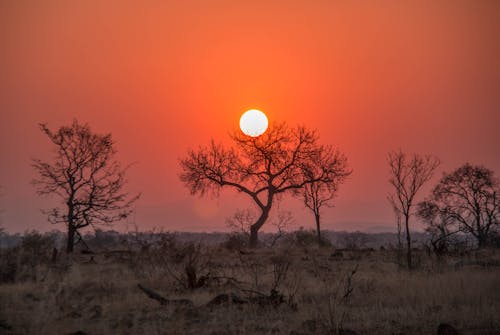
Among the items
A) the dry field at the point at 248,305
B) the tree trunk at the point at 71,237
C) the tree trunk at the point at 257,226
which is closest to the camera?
the dry field at the point at 248,305

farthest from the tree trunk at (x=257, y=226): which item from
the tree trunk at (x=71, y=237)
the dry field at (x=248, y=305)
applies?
the dry field at (x=248, y=305)

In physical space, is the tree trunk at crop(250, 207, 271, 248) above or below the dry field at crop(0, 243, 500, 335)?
above

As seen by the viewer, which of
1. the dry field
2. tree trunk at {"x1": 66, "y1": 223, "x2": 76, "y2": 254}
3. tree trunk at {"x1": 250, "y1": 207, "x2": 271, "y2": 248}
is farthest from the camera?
tree trunk at {"x1": 250, "y1": 207, "x2": 271, "y2": 248}

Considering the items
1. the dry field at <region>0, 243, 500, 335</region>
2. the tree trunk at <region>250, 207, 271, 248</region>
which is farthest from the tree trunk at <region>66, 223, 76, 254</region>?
the tree trunk at <region>250, 207, 271, 248</region>

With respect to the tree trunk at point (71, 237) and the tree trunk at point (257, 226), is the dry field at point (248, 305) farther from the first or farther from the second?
the tree trunk at point (257, 226)

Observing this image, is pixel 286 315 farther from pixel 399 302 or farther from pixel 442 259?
pixel 442 259

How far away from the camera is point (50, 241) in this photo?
76.3ft

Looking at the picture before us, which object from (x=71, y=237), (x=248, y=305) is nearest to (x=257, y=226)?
(x=71, y=237)

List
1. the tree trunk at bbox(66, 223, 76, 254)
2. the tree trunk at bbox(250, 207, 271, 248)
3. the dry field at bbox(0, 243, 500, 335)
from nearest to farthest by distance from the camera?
the dry field at bbox(0, 243, 500, 335) < the tree trunk at bbox(66, 223, 76, 254) < the tree trunk at bbox(250, 207, 271, 248)

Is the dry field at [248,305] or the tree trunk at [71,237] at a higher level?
the tree trunk at [71,237]

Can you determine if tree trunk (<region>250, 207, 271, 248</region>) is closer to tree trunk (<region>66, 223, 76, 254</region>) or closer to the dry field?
tree trunk (<region>66, 223, 76, 254</region>)

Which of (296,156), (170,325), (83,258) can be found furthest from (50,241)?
(170,325)

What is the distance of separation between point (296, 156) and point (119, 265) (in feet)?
58.8

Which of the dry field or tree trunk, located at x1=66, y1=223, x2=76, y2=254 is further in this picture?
tree trunk, located at x1=66, y1=223, x2=76, y2=254
